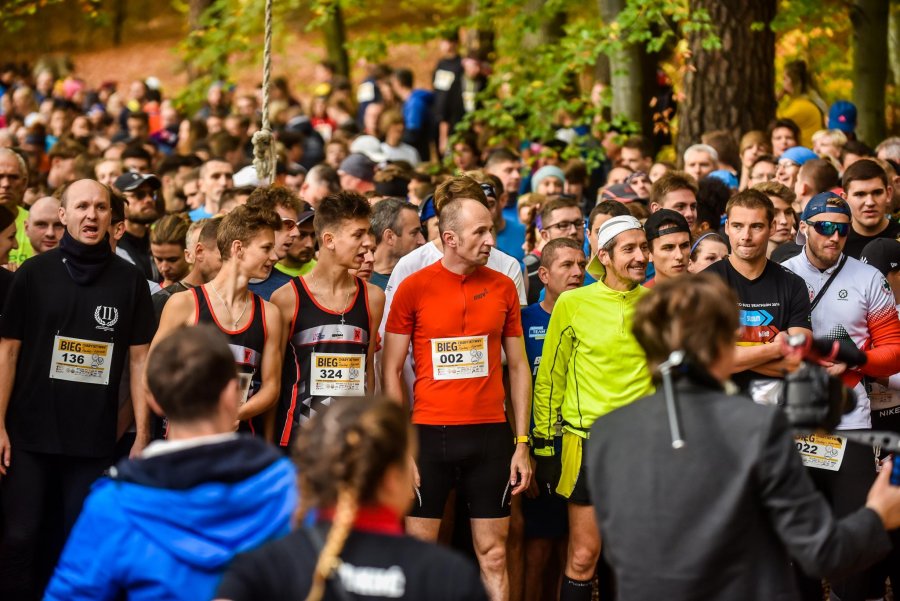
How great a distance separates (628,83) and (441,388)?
25.7 feet

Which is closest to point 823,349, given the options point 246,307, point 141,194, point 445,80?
point 246,307

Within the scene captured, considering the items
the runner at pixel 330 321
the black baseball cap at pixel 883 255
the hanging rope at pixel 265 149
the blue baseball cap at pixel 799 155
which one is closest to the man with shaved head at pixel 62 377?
the runner at pixel 330 321

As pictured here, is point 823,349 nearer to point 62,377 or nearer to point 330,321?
point 330,321

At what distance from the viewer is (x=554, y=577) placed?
7.17m

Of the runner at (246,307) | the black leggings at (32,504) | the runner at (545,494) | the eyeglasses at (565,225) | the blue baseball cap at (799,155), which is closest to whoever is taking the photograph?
the runner at (246,307)

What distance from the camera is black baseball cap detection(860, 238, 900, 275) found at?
263 inches

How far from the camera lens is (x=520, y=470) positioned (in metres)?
6.28

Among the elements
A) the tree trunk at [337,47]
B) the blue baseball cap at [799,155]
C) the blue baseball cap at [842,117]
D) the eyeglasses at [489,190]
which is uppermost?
the tree trunk at [337,47]

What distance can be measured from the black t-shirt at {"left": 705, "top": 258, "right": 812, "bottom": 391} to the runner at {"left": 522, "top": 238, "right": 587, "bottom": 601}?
1110mm

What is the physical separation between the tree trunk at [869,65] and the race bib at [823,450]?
325 inches

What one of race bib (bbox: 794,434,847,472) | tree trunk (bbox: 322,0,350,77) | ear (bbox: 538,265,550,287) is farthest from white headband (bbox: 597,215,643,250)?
tree trunk (bbox: 322,0,350,77)

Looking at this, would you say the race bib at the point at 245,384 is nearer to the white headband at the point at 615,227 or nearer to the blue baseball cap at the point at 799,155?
the white headband at the point at 615,227

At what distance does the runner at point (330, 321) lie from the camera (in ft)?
19.9

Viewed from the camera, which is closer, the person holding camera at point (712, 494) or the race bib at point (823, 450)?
the person holding camera at point (712, 494)
